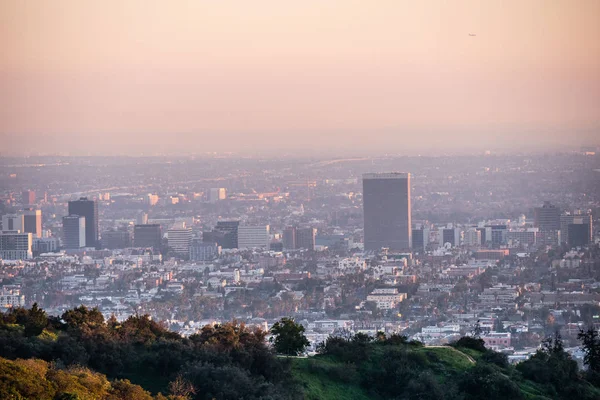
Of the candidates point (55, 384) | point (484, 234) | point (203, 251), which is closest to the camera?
point (55, 384)

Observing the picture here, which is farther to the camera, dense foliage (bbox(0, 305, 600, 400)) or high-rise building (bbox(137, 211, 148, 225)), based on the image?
high-rise building (bbox(137, 211, 148, 225))

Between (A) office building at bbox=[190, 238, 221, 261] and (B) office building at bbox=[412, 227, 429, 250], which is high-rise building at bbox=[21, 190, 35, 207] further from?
(B) office building at bbox=[412, 227, 429, 250]

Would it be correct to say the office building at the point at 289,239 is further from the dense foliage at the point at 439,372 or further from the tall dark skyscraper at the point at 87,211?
the dense foliage at the point at 439,372

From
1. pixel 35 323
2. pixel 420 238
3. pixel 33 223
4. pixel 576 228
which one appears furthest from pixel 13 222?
pixel 35 323

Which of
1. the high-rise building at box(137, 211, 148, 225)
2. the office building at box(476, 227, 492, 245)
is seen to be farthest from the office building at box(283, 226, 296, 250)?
the office building at box(476, 227, 492, 245)

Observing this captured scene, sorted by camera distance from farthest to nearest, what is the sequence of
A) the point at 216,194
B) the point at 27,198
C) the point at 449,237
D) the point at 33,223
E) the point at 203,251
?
the point at 216,194 → the point at 27,198 → the point at 449,237 → the point at 33,223 → the point at 203,251

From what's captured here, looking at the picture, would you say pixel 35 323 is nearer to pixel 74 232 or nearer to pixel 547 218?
pixel 74 232
